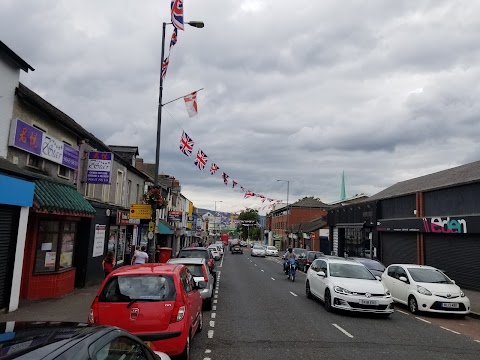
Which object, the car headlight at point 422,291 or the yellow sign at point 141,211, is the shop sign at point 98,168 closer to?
the yellow sign at point 141,211

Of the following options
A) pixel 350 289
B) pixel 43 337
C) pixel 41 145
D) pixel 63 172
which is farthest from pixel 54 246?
pixel 43 337

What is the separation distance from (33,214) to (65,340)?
10.9 meters

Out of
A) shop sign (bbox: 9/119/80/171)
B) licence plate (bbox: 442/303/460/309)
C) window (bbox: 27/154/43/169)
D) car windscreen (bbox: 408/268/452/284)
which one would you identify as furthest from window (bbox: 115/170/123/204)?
licence plate (bbox: 442/303/460/309)

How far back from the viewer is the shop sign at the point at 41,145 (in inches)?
429

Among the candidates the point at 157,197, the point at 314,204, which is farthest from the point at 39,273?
the point at 314,204

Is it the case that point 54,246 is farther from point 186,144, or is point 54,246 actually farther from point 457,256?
point 457,256

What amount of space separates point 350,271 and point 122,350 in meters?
10.8

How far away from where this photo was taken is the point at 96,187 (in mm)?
18125

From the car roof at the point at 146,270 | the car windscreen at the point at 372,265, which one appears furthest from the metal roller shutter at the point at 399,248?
the car roof at the point at 146,270

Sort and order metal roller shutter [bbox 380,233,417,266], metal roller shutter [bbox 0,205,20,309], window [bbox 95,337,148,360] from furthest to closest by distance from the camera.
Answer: metal roller shutter [bbox 380,233,417,266] < metal roller shutter [bbox 0,205,20,309] < window [bbox 95,337,148,360]

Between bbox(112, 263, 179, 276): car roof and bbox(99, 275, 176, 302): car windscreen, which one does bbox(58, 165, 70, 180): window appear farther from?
bbox(99, 275, 176, 302): car windscreen

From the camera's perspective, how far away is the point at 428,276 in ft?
45.4

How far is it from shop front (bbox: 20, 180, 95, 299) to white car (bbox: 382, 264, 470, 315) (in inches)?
440

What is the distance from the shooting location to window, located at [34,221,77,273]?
13.0 metres
